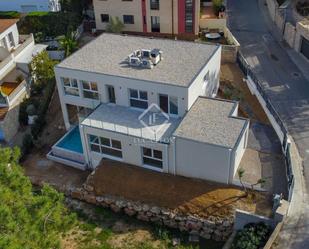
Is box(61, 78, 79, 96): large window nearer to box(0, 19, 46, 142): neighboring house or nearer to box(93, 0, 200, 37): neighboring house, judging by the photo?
box(0, 19, 46, 142): neighboring house

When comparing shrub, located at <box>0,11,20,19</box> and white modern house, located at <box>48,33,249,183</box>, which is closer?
white modern house, located at <box>48,33,249,183</box>

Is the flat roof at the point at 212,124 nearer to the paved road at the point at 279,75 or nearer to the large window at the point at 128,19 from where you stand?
the paved road at the point at 279,75

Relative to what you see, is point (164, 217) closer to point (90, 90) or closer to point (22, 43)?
point (90, 90)

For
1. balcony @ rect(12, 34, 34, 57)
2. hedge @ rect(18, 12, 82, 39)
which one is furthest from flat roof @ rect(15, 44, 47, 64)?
hedge @ rect(18, 12, 82, 39)

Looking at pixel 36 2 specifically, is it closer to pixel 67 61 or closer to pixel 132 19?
pixel 132 19

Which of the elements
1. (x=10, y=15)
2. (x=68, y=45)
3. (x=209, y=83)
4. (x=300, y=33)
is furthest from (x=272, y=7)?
(x=10, y=15)

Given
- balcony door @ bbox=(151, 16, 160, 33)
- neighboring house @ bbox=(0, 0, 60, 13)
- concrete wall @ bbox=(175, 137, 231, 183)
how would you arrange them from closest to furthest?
1. concrete wall @ bbox=(175, 137, 231, 183)
2. balcony door @ bbox=(151, 16, 160, 33)
3. neighboring house @ bbox=(0, 0, 60, 13)

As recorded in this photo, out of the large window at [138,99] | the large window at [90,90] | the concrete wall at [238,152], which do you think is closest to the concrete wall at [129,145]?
the large window at [138,99]
